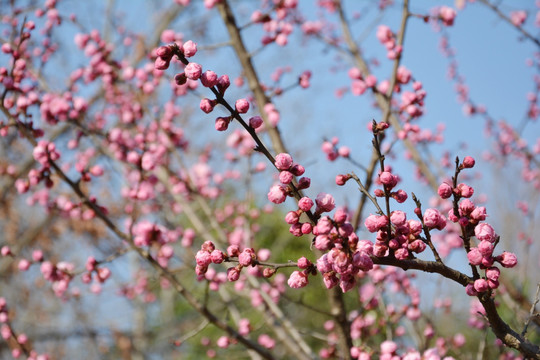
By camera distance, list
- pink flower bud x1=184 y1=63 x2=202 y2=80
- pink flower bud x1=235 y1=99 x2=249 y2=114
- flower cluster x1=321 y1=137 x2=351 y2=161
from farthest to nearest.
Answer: flower cluster x1=321 y1=137 x2=351 y2=161, pink flower bud x1=235 y1=99 x2=249 y2=114, pink flower bud x1=184 y1=63 x2=202 y2=80

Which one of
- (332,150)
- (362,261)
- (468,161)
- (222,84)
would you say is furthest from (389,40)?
(362,261)

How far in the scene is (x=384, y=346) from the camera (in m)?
2.03

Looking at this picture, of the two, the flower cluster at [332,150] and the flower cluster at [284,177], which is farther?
the flower cluster at [332,150]

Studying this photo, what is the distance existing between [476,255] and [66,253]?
1084cm

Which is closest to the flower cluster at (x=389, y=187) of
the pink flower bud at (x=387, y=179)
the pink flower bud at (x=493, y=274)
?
the pink flower bud at (x=387, y=179)

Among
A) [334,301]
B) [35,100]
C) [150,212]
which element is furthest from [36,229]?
[334,301]

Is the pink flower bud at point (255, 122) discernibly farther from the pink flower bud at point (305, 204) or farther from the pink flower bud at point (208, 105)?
the pink flower bud at point (305, 204)

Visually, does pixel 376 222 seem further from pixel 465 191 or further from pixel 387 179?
pixel 465 191

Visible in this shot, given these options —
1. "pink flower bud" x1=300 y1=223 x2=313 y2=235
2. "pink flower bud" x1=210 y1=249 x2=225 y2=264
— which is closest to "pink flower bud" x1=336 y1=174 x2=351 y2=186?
"pink flower bud" x1=300 y1=223 x2=313 y2=235

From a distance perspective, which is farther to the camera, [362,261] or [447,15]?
[447,15]

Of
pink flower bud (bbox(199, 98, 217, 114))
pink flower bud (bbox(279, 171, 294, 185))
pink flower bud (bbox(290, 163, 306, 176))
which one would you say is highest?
pink flower bud (bbox(199, 98, 217, 114))

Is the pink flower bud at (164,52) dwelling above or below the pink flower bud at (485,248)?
above

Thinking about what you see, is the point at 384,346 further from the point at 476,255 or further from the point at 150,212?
the point at 150,212

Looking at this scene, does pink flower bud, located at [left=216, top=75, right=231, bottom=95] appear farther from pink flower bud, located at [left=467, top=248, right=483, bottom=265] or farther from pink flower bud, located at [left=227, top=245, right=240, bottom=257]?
pink flower bud, located at [left=467, top=248, right=483, bottom=265]
